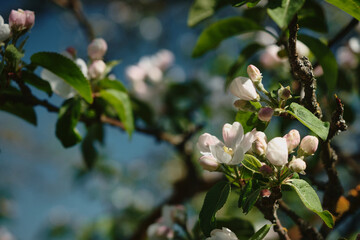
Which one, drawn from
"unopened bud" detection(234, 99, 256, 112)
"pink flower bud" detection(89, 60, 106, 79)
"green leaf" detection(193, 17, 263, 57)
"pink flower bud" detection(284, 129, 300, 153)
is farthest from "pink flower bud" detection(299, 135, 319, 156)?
"pink flower bud" detection(89, 60, 106, 79)

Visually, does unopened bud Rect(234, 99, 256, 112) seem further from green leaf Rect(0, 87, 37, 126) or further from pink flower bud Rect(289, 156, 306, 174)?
green leaf Rect(0, 87, 37, 126)

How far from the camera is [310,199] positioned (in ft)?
2.21

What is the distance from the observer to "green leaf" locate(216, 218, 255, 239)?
0.98 metres

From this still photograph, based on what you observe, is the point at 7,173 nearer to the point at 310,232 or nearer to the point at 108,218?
the point at 108,218

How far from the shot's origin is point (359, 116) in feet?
9.70

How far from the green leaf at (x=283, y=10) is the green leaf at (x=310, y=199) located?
12.1 inches

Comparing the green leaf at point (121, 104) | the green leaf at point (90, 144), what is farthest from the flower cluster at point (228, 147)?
the green leaf at point (90, 144)

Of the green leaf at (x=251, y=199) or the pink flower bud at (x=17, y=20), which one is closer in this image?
the green leaf at (x=251, y=199)

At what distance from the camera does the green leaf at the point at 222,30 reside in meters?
1.08

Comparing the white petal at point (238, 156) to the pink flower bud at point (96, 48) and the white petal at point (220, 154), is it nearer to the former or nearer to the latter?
the white petal at point (220, 154)

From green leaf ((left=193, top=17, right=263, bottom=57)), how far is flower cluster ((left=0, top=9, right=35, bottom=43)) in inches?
20.1

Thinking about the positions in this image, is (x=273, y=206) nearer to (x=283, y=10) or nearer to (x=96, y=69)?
(x=283, y=10)

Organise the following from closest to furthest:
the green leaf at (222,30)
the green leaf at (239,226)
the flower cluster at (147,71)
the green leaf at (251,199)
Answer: the green leaf at (251,199)
the green leaf at (239,226)
the green leaf at (222,30)
the flower cluster at (147,71)

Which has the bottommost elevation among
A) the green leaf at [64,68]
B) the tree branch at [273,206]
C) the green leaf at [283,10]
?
the tree branch at [273,206]
